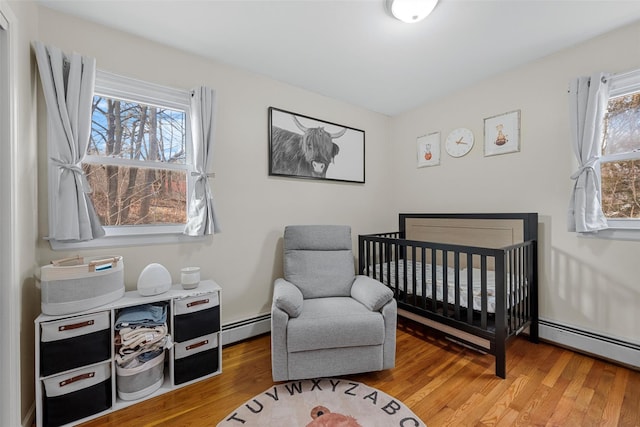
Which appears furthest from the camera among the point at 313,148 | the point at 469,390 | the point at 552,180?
the point at 313,148

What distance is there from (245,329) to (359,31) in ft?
8.38

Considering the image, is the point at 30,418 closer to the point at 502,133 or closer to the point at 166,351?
the point at 166,351

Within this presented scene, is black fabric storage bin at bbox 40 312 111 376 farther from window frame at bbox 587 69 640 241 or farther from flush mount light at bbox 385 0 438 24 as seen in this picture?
window frame at bbox 587 69 640 241

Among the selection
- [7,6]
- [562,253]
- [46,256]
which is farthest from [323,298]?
[7,6]

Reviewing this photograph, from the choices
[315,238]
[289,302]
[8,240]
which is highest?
[8,240]

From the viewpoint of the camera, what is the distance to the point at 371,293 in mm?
1898

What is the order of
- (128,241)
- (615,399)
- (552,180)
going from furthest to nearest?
(552,180) < (128,241) < (615,399)

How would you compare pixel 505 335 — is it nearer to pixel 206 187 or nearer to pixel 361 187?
pixel 361 187

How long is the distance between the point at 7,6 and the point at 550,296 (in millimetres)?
3926

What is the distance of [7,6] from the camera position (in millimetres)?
1212

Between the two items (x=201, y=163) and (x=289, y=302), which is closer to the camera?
(x=289, y=302)

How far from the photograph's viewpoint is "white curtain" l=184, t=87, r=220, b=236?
2025 mm

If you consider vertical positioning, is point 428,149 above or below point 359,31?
below

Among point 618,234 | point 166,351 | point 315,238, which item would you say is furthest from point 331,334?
point 618,234
